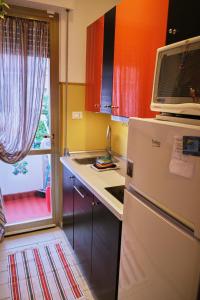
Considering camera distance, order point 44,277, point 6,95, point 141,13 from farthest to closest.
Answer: point 6,95, point 44,277, point 141,13

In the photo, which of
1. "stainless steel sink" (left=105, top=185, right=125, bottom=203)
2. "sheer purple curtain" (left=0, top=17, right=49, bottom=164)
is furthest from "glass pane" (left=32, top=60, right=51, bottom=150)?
"stainless steel sink" (left=105, top=185, right=125, bottom=203)

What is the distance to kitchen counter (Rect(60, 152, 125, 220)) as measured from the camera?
139 centimetres

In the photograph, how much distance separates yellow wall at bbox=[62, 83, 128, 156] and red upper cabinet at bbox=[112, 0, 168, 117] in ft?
2.32

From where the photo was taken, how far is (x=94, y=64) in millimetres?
2277

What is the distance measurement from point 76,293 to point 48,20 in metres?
2.58

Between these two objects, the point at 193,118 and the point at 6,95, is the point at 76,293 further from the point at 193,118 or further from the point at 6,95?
the point at 6,95

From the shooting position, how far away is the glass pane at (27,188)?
259 cm

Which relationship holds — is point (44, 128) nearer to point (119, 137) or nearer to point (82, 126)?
point (82, 126)

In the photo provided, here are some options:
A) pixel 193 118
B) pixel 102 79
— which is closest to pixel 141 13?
pixel 102 79

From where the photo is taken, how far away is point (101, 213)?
5.11 feet

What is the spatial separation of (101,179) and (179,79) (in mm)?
1133

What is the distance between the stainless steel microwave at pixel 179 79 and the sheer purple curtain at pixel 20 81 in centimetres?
165

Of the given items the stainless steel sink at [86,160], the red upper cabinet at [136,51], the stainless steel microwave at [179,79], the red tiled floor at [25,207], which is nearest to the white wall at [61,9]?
the red upper cabinet at [136,51]

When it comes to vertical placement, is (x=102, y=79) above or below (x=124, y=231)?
above
